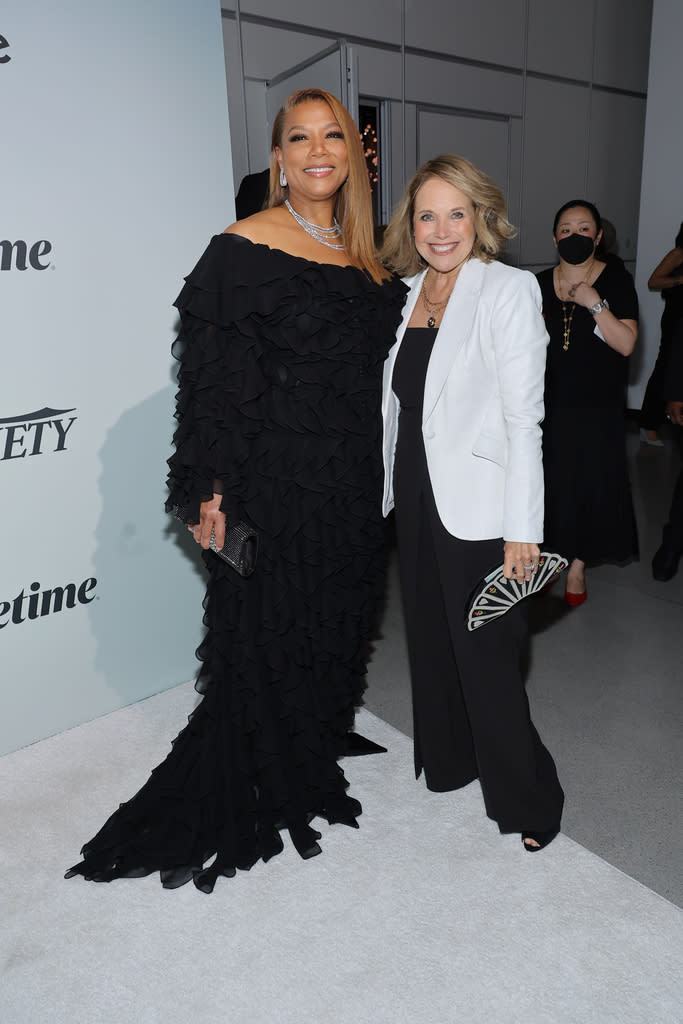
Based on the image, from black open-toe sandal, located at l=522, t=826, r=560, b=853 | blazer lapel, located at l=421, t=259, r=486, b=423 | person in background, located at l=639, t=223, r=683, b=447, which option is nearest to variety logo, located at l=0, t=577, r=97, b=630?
blazer lapel, located at l=421, t=259, r=486, b=423

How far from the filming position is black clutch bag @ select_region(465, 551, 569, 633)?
1.83 meters

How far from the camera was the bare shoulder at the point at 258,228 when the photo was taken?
1812 millimetres

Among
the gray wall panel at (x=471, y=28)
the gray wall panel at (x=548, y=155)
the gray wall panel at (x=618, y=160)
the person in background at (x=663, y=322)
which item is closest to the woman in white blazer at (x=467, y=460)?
the person in background at (x=663, y=322)

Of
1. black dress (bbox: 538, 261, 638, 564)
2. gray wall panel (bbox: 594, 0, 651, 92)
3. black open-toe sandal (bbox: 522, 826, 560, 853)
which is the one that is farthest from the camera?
gray wall panel (bbox: 594, 0, 651, 92)

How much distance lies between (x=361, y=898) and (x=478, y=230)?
1618mm

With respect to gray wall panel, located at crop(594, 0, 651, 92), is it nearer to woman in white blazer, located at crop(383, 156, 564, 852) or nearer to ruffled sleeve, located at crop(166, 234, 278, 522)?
woman in white blazer, located at crop(383, 156, 564, 852)

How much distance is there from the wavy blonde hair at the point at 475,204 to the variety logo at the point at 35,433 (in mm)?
1181

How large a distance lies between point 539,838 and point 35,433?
1.85 meters

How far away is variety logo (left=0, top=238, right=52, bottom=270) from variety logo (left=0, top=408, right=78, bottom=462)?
0.42 metres

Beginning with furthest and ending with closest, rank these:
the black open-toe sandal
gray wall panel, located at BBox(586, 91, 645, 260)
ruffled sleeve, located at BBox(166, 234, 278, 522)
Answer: gray wall panel, located at BBox(586, 91, 645, 260)
the black open-toe sandal
ruffled sleeve, located at BBox(166, 234, 278, 522)

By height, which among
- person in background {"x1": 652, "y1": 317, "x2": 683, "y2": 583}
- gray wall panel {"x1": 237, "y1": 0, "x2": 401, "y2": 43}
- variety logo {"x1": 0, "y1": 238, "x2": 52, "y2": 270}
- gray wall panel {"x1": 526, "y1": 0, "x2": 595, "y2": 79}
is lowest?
person in background {"x1": 652, "y1": 317, "x2": 683, "y2": 583}

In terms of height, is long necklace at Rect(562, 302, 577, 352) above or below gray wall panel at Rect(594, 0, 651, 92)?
below

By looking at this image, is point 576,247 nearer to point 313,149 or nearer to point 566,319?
point 566,319

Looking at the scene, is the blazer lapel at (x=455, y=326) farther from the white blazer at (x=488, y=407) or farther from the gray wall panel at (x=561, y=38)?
the gray wall panel at (x=561, y=38)
